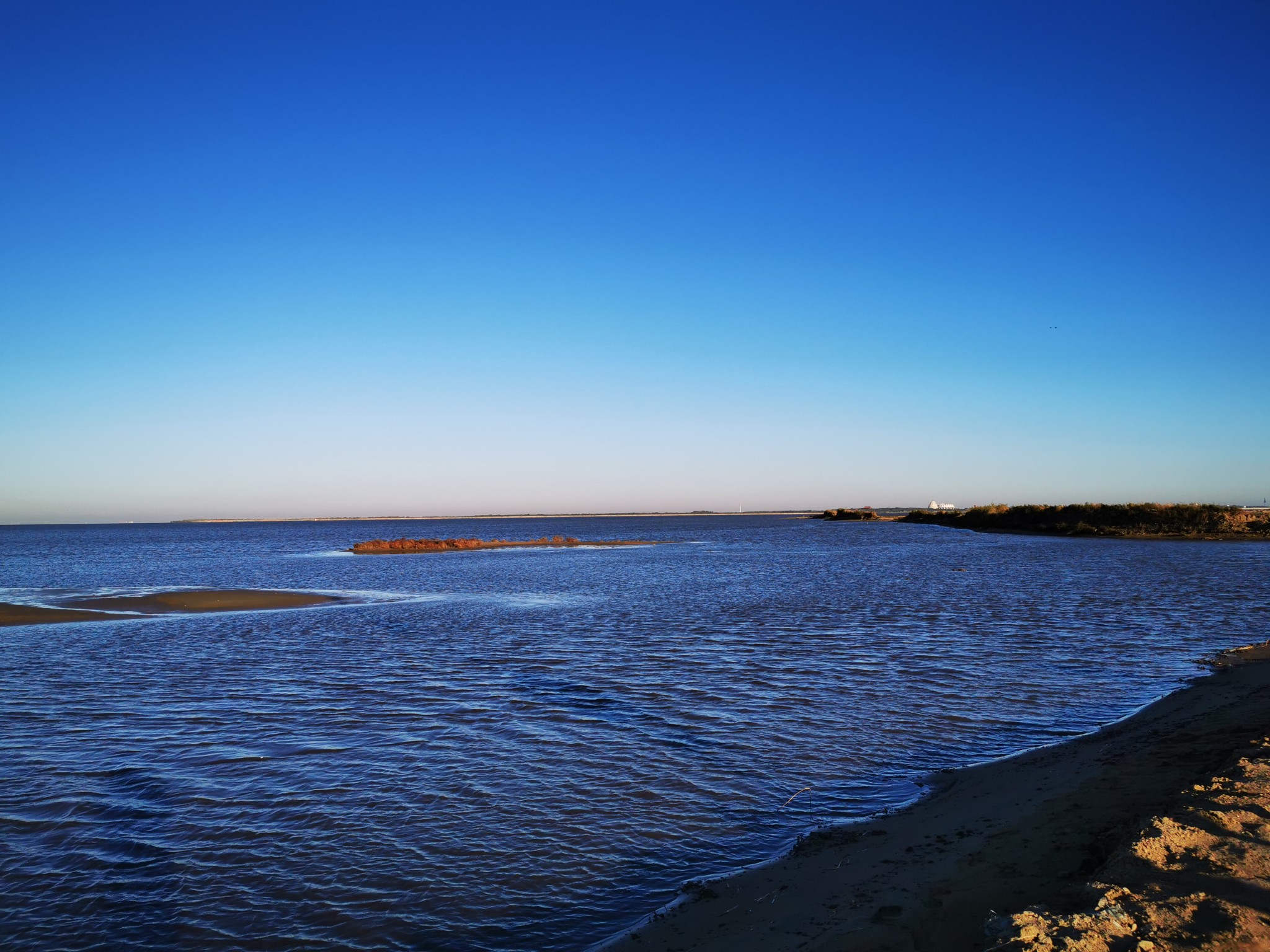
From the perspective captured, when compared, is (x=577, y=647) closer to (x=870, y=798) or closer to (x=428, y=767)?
(x=428, y=767)

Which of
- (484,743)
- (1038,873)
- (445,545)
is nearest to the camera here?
(1038,873)

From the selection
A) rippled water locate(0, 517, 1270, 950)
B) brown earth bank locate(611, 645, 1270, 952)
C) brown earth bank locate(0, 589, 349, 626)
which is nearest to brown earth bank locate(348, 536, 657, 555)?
brown earth bank locate(0, 589, 349, 626)

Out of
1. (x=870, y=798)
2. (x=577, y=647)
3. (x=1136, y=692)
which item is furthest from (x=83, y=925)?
(x=1136, y=692)

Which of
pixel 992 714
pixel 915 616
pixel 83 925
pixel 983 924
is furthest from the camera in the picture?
pixel 915 616

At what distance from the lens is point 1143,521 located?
91.4m

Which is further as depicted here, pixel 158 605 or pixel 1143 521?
pixel 1143 521

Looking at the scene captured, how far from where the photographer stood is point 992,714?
1352cm

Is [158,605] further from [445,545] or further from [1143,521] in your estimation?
[1143,521]

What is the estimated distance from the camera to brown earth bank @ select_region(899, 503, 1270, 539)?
275 ft

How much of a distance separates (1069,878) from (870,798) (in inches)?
138

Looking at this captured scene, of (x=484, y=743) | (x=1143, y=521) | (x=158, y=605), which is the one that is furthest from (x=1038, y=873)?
(x=1143, y=521)

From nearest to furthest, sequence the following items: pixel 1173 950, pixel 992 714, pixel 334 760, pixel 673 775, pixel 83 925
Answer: pixel 1173 950 < pixel 83 925 < pixel 673 775 < pixel 334 760 < pixel 992 714

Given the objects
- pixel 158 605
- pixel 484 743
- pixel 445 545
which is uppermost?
pixel 445 545

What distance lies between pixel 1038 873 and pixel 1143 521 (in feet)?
332
